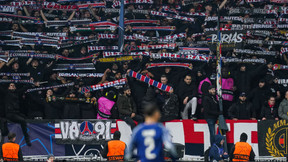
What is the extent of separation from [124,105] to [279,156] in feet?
14.7

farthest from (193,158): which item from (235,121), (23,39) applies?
(23,39)

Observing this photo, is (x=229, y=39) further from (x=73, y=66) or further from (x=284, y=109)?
(x=73, y=66)

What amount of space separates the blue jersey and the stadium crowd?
22.2 feet

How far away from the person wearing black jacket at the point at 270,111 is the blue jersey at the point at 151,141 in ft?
25.3

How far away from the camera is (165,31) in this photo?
712 inches

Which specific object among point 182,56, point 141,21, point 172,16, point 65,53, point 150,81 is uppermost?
point 172,16

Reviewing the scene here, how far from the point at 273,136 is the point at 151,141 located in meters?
7.79

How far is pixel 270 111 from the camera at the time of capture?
1484 centimetres

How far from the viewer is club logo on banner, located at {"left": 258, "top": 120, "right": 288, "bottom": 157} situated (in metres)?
14.5

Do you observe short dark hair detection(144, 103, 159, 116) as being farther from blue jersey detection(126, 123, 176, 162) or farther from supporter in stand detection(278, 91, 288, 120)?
supporter in stand detection(278, 91, 288, 120)

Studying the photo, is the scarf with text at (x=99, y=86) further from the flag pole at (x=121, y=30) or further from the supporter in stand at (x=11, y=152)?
the supporter in stand at (x=11, y=152)

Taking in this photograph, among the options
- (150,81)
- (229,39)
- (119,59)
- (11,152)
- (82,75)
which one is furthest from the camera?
(82,75)

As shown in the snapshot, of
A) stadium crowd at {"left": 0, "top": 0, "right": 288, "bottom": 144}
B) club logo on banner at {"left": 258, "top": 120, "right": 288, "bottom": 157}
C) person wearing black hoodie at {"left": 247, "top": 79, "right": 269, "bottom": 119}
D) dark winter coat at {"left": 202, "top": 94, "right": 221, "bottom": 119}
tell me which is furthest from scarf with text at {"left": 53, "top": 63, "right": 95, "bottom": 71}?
club logo on banner at {"left": 258, "top": 120, "right": 288, "bottom": 157}

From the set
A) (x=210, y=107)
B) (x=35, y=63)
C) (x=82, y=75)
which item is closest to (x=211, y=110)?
(x=210, y=107)
